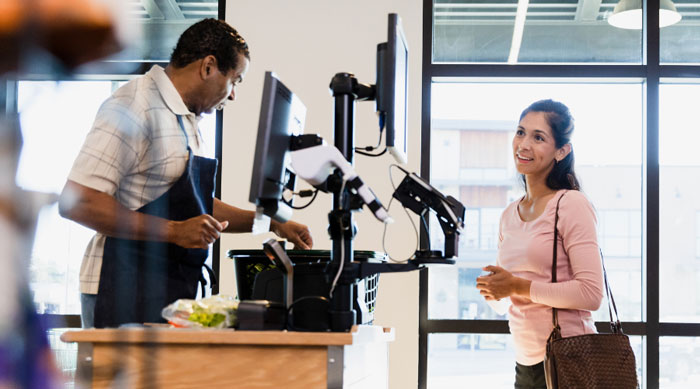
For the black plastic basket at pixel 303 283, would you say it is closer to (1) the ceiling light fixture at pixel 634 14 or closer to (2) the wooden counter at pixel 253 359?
(2) the wooden counter at pixel 253 359

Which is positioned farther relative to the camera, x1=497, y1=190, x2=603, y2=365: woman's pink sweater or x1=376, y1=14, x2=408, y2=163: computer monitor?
x1=497, y1=190, x2=603, y2=365: woman's pink sweater

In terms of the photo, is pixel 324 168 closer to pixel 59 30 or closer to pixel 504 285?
pixel 504 285

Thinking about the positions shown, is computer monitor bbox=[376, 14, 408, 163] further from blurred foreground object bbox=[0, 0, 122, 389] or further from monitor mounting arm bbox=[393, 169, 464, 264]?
blurred foreground object bbox=[0, 0, 122, 389]

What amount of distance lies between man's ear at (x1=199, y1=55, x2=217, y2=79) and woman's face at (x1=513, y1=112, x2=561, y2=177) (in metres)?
0.90

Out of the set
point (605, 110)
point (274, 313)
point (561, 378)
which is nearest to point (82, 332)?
point (274, 313)

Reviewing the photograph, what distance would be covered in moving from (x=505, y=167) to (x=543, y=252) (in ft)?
5.25

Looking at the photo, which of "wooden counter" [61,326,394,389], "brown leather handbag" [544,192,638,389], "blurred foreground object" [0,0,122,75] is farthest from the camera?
"brown leather handbag" [544,192,638,389]

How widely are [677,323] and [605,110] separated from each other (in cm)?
108

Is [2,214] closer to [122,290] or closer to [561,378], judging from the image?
Answer: [122,290]

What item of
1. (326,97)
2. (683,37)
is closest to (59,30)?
(326,97)

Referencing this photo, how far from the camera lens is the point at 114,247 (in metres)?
1.54

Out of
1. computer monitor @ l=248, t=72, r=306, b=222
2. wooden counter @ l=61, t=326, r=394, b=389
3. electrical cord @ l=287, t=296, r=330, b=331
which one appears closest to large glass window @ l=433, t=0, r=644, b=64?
computer monitor @ l=248, t=72, r=306, b=222

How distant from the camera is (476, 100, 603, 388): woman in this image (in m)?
1.80

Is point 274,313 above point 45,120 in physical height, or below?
below
